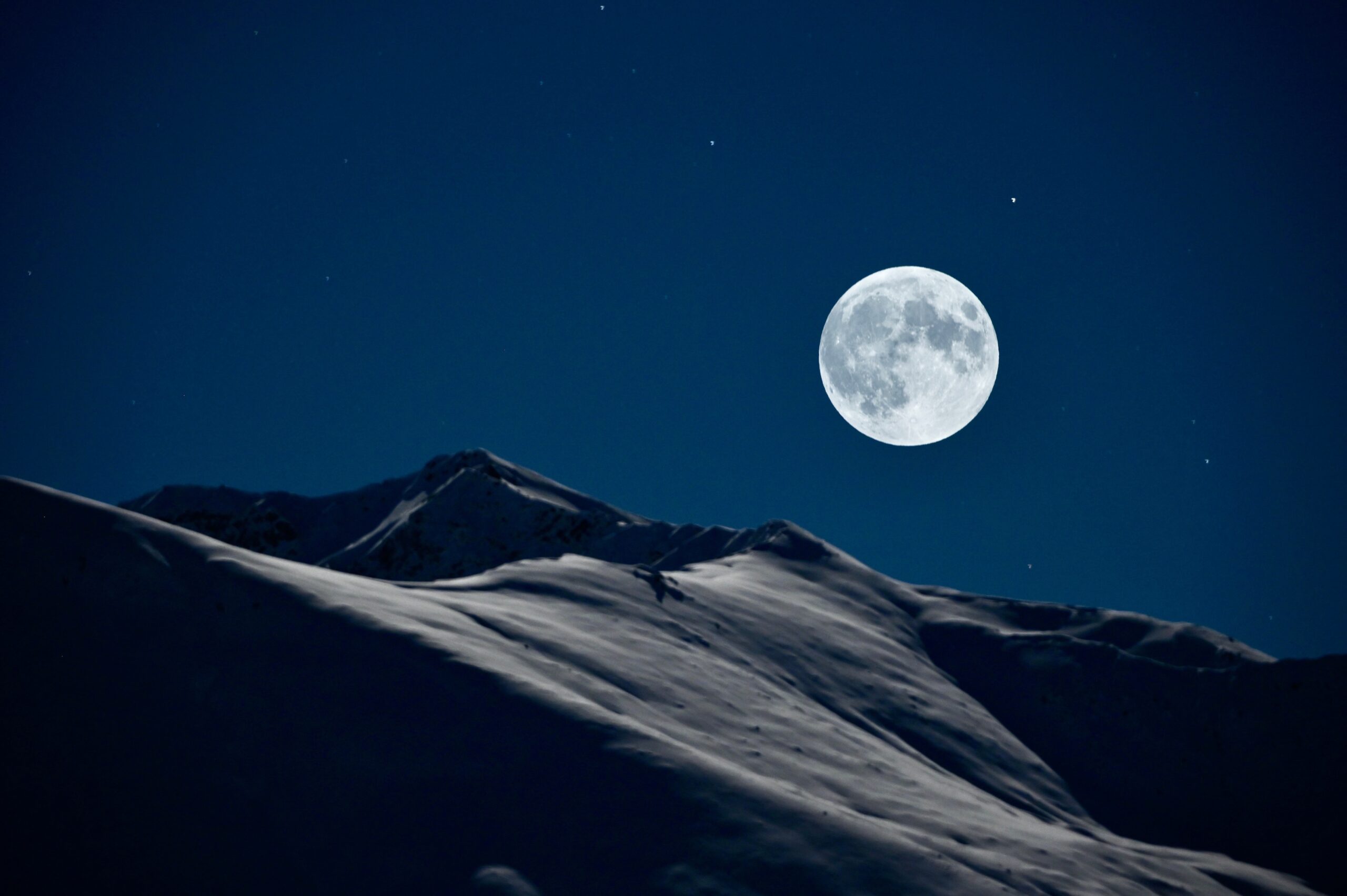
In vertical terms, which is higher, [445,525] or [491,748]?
[445,525]

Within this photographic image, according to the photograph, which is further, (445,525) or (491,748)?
(445,525)

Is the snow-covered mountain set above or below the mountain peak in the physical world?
below

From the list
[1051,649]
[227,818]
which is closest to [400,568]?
[1051,649]

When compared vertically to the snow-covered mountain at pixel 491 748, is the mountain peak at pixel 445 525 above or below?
above

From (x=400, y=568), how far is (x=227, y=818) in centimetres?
8227

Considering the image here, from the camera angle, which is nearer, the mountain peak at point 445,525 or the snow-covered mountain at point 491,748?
the snow-covered mountain at point 491,748

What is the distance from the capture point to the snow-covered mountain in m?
12.4

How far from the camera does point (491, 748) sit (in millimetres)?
15469

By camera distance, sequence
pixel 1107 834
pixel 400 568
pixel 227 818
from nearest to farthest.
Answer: pixel 227 818 < pixel 1107 834 < pixel 400 568

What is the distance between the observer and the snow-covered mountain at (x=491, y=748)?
12.4 m

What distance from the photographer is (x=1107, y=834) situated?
35156 mm

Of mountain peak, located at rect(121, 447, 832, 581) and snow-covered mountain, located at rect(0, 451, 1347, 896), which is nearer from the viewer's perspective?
snow-covered mountain, located at rect(0, 451, 1347, 896)

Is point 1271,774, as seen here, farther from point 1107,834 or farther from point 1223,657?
point 1107,834

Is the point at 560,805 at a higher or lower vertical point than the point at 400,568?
lower
